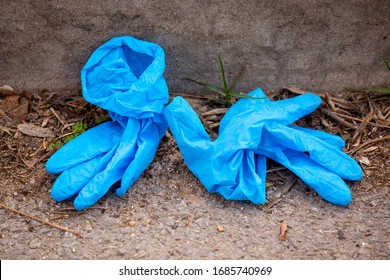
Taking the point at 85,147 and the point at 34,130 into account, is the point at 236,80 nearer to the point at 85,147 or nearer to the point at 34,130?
the point at 85,147

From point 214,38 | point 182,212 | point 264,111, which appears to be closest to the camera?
point 182,212

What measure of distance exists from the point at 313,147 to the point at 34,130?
3.78ft

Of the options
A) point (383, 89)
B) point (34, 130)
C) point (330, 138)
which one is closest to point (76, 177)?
point (34, 130)

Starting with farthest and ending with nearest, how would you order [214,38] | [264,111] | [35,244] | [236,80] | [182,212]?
[236,80]
[214,38]
[264,111]
[182,212]
[35,244]

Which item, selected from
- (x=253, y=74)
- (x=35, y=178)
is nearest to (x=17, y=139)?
(x=35, y=178)

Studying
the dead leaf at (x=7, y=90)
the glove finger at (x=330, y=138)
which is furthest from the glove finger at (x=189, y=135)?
the dead leaf at (x=7, y=90)

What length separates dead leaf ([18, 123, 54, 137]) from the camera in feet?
7.18

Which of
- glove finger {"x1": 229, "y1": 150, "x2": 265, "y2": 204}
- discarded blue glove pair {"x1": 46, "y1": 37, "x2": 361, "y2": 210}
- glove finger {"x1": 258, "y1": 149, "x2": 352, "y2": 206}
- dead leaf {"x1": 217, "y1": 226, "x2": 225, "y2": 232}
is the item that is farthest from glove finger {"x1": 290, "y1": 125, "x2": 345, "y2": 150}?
dead leaf {"x1": 217, "y1": 226, "x2": 225, "y2": 232}

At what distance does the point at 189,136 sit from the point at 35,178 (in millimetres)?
632

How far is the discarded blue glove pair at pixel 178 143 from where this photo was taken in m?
1.93

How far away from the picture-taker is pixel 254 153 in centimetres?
206

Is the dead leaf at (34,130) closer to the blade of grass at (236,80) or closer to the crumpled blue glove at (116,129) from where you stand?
the crumpled blue glove at (116,129)

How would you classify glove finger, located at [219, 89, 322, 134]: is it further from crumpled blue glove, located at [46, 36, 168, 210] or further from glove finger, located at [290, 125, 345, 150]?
crumpled blue glove, located at [46, 36, 168, 210]

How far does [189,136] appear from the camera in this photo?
6.49 feet
